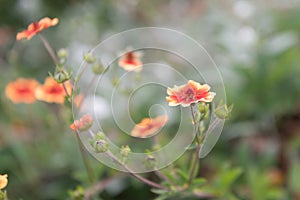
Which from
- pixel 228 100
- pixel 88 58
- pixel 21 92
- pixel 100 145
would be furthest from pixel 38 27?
pixel 228 100

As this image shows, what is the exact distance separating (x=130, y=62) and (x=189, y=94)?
0.21 m

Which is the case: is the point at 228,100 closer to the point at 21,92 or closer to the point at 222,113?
the point at 21,92

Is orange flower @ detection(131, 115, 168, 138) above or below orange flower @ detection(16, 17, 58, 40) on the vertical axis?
below

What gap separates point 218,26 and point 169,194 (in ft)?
3.08

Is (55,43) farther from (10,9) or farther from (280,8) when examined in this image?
(280,8)

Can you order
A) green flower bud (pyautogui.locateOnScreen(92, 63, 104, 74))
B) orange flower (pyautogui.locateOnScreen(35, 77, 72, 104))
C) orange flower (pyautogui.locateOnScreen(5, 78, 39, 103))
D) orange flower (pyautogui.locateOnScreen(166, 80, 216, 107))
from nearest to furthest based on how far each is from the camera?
orange flower (pyautogui.locateOnScreen(166, 80, 216, 107)) < green flower bud (pyautogui.locateOnScreen(92, 63, 104, 74)) < orange flower (pyautogui.locateOnScreen(35, 77, 72, 104)) < orange flower (pyautogui.locateOnScreen(5, 78, 39, 103))

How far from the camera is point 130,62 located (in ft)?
2.41

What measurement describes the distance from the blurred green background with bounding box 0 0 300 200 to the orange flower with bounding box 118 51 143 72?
14cm

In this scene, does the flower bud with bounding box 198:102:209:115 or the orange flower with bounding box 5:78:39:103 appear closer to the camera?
the flower bud with bounding box 198:102:209:115

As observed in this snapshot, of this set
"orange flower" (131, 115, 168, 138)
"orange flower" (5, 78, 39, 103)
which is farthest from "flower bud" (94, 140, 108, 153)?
"orange flower" (5, 78, 39, 103)

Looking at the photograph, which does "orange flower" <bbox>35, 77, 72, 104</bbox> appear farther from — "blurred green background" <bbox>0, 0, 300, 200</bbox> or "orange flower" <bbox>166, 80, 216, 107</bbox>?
"orange flower" <bbox>166, 80, 216, 107</bbox>

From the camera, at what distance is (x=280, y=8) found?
5.41ft

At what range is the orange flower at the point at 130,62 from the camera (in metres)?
0.69

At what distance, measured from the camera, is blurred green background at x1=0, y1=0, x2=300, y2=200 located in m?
1.04
